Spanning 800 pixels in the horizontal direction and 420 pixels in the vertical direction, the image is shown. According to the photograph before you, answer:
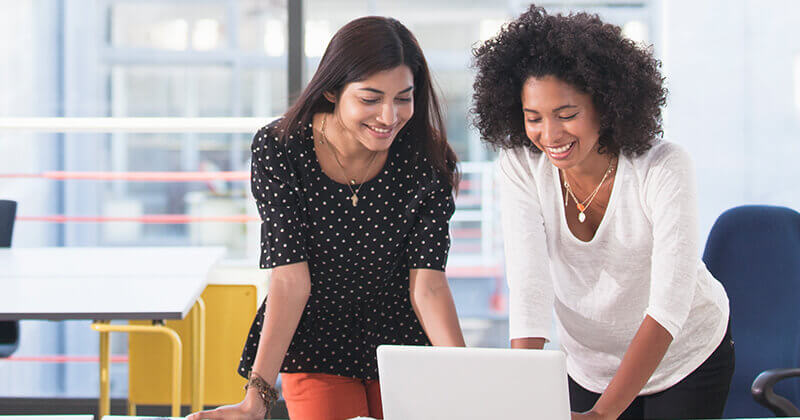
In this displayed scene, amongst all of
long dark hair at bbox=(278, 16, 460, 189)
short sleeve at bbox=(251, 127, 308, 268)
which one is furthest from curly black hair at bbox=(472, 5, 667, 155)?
short sleeve at bbox=(251, 127, 308, 268)

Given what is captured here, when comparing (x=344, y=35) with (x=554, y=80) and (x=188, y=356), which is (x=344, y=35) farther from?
(x=188, y=356)

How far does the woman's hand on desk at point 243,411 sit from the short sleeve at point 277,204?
246 millimetres

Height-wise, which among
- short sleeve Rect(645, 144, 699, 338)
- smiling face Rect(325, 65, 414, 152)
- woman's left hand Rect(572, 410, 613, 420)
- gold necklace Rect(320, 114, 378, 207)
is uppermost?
smiling face Rect(325, 65, 414, 152)

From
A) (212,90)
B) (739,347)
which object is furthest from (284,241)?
(212,90)

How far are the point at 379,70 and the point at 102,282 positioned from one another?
1073 mm

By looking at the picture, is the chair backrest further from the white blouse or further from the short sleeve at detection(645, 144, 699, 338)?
the short sleeve at detection(645, 144, 699, 338)

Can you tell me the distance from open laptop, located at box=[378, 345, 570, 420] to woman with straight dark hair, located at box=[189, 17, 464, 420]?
472 millimetres

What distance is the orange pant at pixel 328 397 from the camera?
148cm

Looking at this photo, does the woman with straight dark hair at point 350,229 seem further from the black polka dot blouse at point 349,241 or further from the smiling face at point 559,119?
the smiling face at point 559,119

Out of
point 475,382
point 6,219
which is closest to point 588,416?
point 475,382

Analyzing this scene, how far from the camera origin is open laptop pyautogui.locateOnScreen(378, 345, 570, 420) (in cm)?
95

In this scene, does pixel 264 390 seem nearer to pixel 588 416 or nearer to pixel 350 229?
pixel 350 229

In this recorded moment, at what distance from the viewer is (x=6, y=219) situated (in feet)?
8.18

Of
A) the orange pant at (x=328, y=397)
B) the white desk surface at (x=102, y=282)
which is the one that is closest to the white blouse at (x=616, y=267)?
the orange pant at (x=328, y=397)
